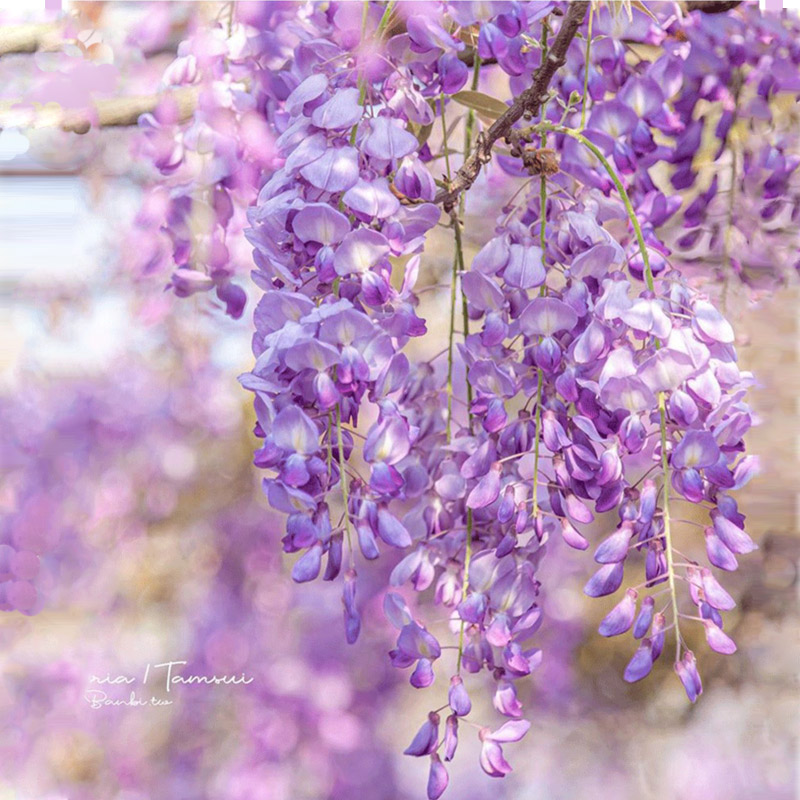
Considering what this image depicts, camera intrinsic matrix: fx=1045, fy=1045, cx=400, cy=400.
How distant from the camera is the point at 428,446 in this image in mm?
666

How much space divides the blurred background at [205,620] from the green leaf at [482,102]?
2.43 ft

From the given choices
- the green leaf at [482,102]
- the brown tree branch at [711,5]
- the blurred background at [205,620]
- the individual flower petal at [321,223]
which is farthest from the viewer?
the blurred background at [205,620]

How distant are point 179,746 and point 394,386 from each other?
1.18m

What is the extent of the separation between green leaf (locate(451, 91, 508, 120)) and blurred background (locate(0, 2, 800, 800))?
2.43 ft

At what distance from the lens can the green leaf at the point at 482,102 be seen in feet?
2.15

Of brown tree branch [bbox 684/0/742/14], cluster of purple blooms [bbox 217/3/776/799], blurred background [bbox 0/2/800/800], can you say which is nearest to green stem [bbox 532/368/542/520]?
cluster of purple blooms [bbox 217/3/776/799]

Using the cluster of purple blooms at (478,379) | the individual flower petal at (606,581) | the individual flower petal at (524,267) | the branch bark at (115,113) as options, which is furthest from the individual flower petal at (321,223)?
the branch bark at (115,113)

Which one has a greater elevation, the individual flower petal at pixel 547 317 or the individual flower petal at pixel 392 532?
the individual flower petal at pixel 547 317

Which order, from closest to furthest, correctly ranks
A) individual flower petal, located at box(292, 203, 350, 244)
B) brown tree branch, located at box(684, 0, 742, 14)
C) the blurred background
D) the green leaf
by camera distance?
individual flower petal, located at box(292, 203, 350, 244)
the green leaf
brown tree branch, located at box(684, 0, 742, 14)
the blurred background

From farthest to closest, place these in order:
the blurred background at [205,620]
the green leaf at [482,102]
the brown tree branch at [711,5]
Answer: the blurred background at [205,620], the brown tree branch at [711,5], the green leaf at [482,102]

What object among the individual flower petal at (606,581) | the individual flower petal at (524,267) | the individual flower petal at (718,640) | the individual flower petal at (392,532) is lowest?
the individual flower petal at (718,640)

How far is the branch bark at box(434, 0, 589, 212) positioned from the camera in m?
0.59

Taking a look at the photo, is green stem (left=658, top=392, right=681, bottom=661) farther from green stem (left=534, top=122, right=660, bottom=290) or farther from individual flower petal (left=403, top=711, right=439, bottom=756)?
individual flower petal (left=403, top=711, right=439, bottom=756)

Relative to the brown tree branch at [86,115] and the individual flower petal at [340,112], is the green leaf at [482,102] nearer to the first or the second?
the individual flower petal at [340,112]
